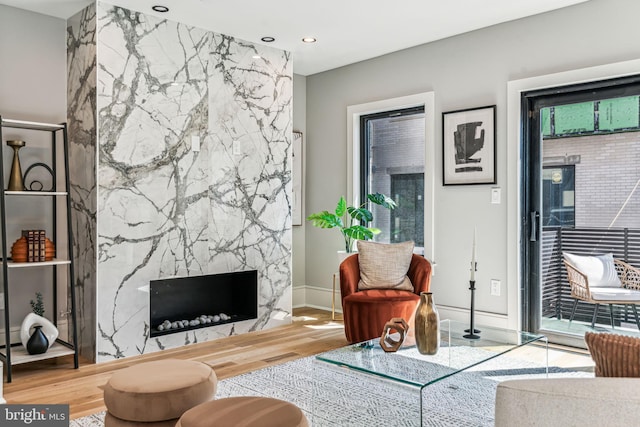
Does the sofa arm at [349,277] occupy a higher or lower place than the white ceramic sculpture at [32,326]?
higher

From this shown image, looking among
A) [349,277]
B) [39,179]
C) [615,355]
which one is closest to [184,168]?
[39,179]

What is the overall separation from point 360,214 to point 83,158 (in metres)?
2.47

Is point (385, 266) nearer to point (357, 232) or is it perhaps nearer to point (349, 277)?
point (349, 277)

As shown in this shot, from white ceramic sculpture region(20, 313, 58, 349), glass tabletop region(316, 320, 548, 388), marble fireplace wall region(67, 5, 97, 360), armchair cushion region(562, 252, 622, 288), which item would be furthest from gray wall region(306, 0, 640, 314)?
white ceramic sculpture region(20, 313, 58, 349)

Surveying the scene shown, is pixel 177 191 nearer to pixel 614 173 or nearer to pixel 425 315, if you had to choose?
pixel 425 315

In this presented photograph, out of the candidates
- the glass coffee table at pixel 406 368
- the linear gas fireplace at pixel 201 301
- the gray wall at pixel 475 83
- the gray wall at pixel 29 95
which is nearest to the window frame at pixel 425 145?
the gray wall at pixel 475 83

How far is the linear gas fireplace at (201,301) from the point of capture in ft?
14.4

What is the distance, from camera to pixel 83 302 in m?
4.05

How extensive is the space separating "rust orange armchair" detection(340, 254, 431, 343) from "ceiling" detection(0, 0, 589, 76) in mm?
1889

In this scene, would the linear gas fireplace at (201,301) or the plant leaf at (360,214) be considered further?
the plant leaf at (360,214)

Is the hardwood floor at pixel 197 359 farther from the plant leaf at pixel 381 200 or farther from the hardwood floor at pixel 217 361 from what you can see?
the plant leaf at pixel 381 200

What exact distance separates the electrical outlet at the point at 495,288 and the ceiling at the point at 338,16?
82.2 inches

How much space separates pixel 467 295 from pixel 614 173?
150cm

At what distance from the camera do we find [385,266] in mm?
4324
